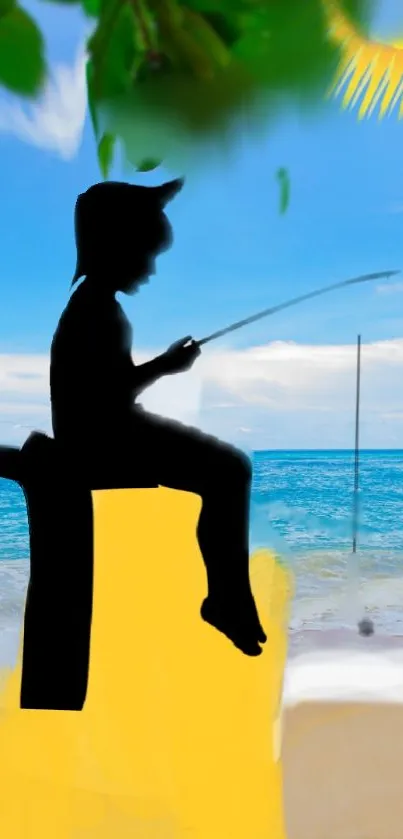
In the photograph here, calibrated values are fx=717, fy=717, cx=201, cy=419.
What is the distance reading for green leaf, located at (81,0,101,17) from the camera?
128cm

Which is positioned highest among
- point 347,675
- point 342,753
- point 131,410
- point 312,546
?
point 131,410

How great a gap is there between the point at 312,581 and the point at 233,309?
21.2 inches

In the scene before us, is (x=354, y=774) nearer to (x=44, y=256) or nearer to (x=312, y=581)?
(x=312, y=581)

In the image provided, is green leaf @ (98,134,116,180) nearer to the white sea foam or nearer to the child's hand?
the child's hand

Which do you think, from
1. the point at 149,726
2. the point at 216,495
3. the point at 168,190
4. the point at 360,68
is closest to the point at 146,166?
the point at 168,190

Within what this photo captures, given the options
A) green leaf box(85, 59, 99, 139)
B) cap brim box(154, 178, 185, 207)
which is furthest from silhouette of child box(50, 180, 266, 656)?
green leaf box(85, 59, 99, 139)

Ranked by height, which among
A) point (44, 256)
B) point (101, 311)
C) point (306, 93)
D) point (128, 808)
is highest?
point (306, 93)

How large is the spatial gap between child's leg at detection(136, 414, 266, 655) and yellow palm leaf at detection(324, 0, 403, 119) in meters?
0.67

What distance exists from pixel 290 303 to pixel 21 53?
2.21 feet

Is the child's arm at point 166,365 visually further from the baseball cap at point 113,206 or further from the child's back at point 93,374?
the baseball cap at point 113,206

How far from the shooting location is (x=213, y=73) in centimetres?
128

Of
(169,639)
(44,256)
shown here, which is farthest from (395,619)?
(44,256)

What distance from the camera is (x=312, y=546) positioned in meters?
1.37

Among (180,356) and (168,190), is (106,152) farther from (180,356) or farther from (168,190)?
(180,356)
